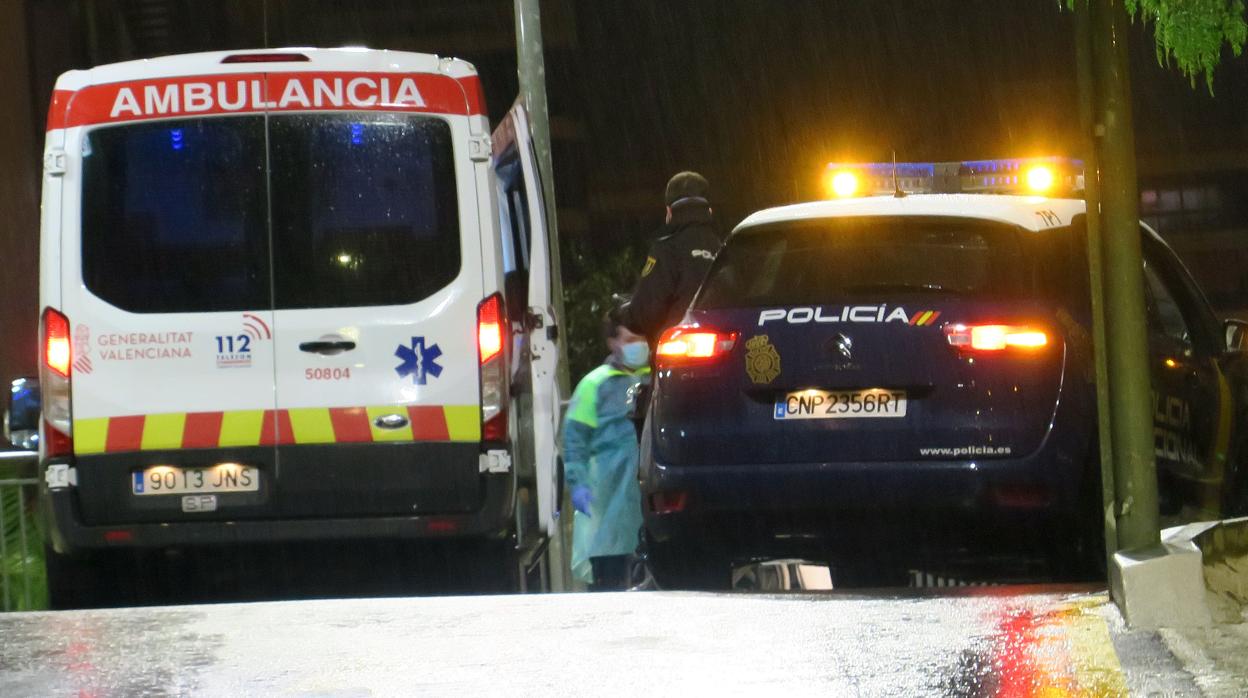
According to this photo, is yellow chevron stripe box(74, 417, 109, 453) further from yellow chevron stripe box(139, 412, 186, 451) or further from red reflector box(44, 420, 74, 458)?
yellow chevron stripe box(139, 412, 186, 451)

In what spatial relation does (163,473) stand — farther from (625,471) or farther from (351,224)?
(625,471)

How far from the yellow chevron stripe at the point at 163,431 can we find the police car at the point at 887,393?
69.4 inches

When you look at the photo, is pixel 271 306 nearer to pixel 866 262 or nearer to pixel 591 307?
pixel 866 262

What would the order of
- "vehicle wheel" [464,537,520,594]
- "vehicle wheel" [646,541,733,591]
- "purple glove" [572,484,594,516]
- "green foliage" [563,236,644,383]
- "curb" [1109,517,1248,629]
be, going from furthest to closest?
1. "green foliage" [563,236,644,383]
2. "purple glove" [572,484,594,516]
3. "vehicle wheel" [464,537,520,594]
4. "vehicle wheel" [646,541,733,591]
5. "curb" [1109,517,1248,629]

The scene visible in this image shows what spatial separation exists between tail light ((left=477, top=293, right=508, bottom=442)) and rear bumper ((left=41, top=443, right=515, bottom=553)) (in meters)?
0.11

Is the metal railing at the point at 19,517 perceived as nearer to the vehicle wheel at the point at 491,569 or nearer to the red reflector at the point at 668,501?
the vehicle wheel at the point at 491,569

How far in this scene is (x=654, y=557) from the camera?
7.86 metres

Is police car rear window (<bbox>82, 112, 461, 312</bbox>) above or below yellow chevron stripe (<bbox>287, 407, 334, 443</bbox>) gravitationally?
above

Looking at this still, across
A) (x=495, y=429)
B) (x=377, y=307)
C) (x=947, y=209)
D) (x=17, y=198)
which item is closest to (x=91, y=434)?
(x=377, y=307)

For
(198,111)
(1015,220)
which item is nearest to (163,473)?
(198,111)

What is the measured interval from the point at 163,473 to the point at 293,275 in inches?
35.2

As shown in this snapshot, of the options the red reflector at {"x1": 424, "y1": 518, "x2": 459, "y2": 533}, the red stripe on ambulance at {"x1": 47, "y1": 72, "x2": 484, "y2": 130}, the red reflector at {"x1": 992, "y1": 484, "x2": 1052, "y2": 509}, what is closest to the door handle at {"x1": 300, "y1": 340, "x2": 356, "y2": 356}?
the red reflector at {"x1": 424, "y1": 518, "x2": 459, "y2": 533}

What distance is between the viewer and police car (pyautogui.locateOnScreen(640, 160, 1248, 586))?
7031mm

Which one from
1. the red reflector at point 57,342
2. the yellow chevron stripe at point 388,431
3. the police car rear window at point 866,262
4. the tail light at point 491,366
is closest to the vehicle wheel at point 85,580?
the red reflector at point 57,342
